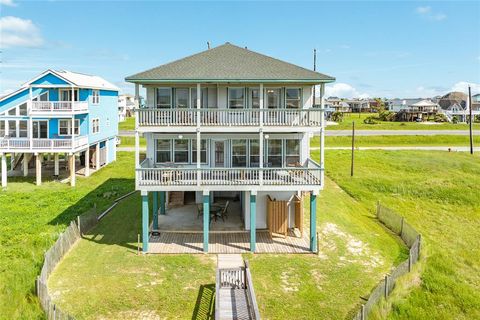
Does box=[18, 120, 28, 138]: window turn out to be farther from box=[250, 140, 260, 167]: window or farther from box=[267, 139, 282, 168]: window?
box=[267, 139, 282, 168]: window

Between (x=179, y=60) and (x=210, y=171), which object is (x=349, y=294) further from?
(x=179, y=60)

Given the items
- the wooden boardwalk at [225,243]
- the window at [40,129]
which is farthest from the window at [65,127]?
the wooden boardwalk at [225,243]

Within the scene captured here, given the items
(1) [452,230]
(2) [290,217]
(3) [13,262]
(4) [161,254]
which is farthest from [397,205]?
(3) [13,262]

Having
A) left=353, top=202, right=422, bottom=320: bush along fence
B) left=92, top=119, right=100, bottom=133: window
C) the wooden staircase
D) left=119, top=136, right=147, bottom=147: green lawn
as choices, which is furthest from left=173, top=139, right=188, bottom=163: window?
left=119, top=136, right=147, bottom=147: green lawn

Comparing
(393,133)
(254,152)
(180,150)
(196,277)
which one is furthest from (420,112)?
(196,277)

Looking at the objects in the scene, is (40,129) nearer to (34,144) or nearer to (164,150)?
(34,144)

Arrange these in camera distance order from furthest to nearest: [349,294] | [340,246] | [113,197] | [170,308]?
[113,197]
[340,246]
[349,294]
[170,308]

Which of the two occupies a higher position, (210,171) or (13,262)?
(210,171)
